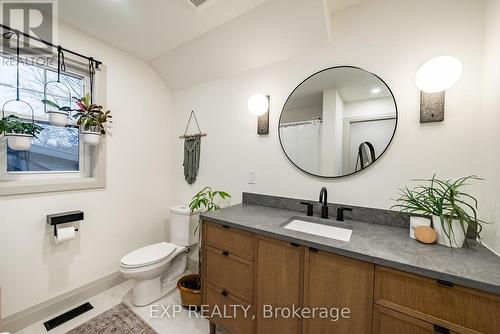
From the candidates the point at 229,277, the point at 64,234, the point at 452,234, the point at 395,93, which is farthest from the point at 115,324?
the point at 395,93

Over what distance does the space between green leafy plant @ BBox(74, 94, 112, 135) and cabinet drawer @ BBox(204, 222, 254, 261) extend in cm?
143

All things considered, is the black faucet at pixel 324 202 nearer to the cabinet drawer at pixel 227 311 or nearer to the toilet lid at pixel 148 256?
the cabinet drawer at pixel 227 311

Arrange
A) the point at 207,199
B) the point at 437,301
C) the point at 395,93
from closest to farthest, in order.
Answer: the point at 437,301
the point at 395,93
the point at 207,199

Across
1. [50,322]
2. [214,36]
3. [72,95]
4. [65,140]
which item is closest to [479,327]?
[214,36]

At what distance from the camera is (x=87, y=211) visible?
1.93m

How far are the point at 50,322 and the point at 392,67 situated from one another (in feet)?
10.7

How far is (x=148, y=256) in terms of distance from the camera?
1834mm

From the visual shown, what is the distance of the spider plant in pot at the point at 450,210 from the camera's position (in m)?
1.02

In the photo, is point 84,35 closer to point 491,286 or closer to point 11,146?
point 11,146

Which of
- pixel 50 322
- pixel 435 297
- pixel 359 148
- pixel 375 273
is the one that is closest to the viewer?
pixel 435 297

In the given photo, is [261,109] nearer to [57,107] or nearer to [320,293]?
[320,293]

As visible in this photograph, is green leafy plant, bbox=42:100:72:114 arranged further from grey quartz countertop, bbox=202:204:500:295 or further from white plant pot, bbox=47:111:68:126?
grey quartz countertop, bbox=202:204:500:295

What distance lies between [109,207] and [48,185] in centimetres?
54

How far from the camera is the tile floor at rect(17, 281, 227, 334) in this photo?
5.10 feet
